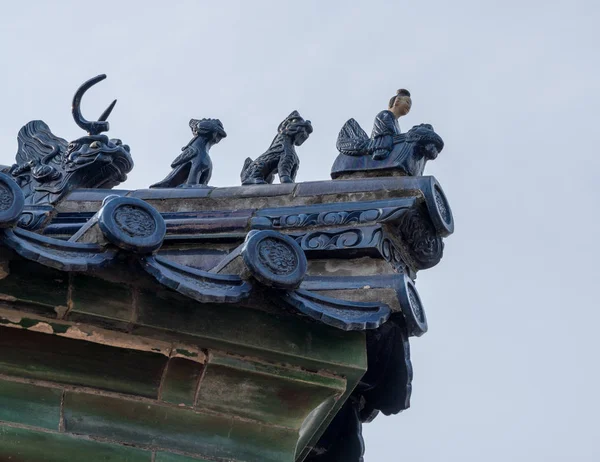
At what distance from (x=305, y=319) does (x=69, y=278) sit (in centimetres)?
115

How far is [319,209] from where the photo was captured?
25.3ft

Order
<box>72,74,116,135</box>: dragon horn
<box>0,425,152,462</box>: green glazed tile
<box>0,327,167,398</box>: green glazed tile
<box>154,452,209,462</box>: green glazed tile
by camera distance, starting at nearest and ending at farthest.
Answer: <box>0,425,152,462</box>: green glazed tile
<box>0,327,167,398</box>: green glazed tile
<box>154,452,209,462</box>: green glazed tile
<box>72,74,116,135</box>: dragon horn

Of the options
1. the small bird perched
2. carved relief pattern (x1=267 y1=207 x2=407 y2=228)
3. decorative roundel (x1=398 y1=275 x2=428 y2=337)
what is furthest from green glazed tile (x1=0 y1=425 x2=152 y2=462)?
the small bird perched

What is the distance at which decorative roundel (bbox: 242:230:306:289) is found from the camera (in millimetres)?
6496

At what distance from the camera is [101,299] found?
6617mm

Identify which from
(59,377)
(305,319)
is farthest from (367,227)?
(59,377)

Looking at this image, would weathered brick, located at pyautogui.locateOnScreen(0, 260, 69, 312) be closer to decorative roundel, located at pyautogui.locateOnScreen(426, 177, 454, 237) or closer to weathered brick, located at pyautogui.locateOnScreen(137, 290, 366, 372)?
weathered brick, located at pyautogui.locateOnScreen(137, 290, 366, 372)

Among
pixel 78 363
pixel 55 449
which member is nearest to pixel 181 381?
pixel 78 363

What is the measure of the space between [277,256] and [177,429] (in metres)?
0.96

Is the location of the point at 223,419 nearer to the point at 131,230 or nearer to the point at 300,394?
the point at 300,394

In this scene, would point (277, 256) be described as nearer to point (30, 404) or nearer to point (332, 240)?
point (332, 240)

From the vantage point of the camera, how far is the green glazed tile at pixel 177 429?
6633 millimetres

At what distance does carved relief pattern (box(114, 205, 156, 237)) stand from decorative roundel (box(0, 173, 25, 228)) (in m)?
0.45

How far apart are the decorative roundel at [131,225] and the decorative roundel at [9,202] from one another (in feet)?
1.24
